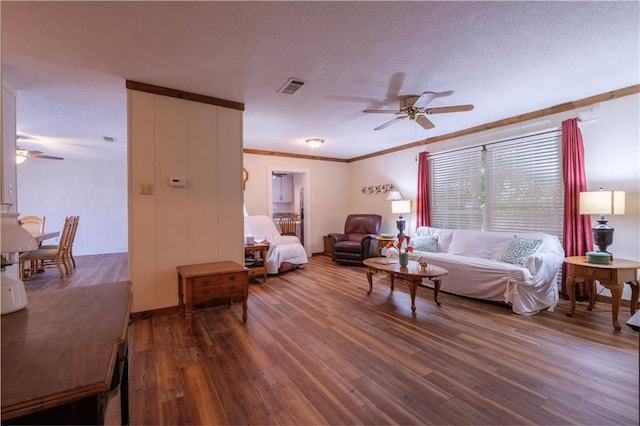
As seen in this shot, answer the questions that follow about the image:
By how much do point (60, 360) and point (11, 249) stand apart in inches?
25.1

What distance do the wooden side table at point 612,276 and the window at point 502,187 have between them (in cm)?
Answer: 93

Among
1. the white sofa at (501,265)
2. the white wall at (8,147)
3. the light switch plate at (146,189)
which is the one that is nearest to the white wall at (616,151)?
the white sofa at (501,265)

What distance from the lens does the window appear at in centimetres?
381

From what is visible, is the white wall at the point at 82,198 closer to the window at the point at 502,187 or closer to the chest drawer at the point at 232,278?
the chest drawer at the point at 232,278

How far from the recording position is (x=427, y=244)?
458cm

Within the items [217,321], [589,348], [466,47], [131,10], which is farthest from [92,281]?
[589,348]

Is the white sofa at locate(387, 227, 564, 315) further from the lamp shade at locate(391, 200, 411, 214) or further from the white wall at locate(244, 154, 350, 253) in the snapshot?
the white wall at locate(244, 154, 350, 253)

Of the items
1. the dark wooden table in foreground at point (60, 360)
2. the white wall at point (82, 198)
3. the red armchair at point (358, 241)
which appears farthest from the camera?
the white wall at point (82, 198)

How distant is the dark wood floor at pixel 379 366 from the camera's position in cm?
167

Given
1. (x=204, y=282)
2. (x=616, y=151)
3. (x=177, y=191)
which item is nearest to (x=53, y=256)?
(x=177, y=191)

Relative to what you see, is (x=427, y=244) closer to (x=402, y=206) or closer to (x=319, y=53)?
(x=402, y=206)

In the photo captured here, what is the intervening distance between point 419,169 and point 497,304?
277 centimetres

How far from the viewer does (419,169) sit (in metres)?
5.41

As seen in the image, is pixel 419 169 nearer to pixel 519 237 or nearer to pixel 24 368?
pixel 519 237
